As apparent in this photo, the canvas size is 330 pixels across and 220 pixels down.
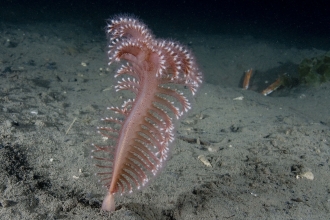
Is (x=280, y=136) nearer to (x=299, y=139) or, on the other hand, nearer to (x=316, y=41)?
(x=299, y=139)

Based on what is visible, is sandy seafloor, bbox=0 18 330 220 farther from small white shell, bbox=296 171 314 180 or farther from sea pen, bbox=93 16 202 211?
sea pen, bbox=93 16 202 211

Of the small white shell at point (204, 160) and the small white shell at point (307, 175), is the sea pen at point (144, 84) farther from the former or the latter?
the small white shell at point (307, 175)

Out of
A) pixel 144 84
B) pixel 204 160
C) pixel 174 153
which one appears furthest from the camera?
pixel 174 153

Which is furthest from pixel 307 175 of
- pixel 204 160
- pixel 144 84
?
pixel 144 84

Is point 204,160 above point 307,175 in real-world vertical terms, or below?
below

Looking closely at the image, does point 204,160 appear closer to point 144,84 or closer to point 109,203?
point 109,203

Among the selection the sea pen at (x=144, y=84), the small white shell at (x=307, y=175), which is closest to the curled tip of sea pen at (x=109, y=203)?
the sea pen at (x=144, y=84)

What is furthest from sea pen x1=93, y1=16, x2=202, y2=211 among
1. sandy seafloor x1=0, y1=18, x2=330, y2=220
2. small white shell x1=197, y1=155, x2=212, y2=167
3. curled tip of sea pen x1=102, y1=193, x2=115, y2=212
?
small white shell x1=197, y1=155, x2=212, y2=167

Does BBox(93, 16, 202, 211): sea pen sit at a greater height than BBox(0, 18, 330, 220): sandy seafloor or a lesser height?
greater

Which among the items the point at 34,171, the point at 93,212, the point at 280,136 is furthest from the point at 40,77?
the point at 280,136
